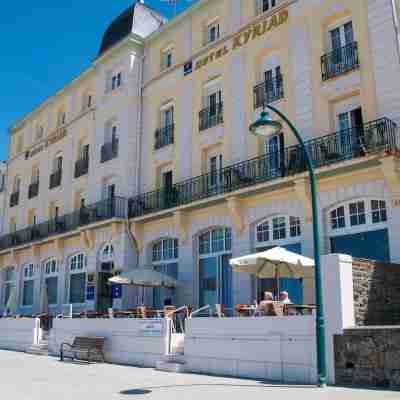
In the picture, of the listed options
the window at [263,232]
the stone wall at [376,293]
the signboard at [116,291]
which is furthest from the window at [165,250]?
the stone wall at [376,293]

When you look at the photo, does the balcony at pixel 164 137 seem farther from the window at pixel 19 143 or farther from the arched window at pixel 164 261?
the window at pixel 19 143

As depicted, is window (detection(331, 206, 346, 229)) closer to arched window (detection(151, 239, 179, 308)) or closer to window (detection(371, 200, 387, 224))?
window (detection(371, 200, 387, 224))

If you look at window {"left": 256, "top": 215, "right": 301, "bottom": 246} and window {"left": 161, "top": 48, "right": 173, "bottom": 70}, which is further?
window {"left": 161, "top": 48, "right": 173, "bottom": 70}

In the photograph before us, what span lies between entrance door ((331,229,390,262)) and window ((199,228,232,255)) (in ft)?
13.7

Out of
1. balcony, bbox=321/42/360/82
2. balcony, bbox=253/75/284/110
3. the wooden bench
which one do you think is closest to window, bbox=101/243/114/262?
the wooden bench

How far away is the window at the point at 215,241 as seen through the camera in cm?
1806

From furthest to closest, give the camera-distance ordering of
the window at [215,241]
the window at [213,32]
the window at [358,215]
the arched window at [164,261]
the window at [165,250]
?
the window at [213,32] < the window at [165,250] < the arched window at [164,261] < the window at [215,241] < the window at [358,215]

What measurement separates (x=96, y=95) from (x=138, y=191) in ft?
20.6

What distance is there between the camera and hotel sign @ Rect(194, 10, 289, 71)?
17953 millimetres

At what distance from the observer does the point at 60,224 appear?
25.4m

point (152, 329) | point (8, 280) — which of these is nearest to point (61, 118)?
point (8, 280)

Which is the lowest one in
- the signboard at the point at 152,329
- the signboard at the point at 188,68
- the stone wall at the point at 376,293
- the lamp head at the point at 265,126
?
the signboard at the point at 152,329

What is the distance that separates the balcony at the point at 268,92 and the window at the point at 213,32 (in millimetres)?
3669

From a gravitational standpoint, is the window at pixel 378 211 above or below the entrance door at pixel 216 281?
above
